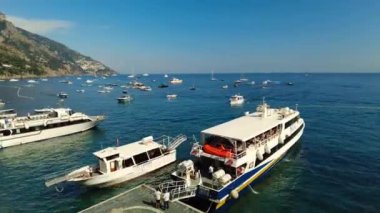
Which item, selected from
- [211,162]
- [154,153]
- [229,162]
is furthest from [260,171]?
[154,153]

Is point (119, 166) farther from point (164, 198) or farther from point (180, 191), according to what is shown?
point (164, 198)

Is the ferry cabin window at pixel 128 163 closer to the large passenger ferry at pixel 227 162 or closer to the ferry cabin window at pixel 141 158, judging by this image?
the ferry cabin window at pixel 141 158

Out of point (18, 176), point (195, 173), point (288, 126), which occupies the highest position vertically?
point (288, 126)

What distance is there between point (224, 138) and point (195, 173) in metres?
5.47

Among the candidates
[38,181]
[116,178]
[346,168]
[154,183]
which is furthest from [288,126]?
[38,181]

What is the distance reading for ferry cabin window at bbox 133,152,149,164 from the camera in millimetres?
34344

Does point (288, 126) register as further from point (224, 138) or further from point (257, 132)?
point (224, 138)

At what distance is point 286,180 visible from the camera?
33.5 meters

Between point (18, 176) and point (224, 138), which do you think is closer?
point (224, 138)

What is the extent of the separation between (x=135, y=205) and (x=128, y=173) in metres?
8.69

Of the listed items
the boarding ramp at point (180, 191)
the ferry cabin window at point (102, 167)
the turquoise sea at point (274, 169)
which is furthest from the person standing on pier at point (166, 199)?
the ferry cabin window at point (102, 167)

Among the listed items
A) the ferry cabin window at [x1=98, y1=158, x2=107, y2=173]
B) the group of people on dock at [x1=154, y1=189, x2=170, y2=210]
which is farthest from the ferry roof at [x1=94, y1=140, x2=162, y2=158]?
the group of people on dock at [x1=154, y1=189, x2=170, y2=210]

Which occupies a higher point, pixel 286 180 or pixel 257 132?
pixel 257 132

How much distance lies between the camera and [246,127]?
34.6 metres
